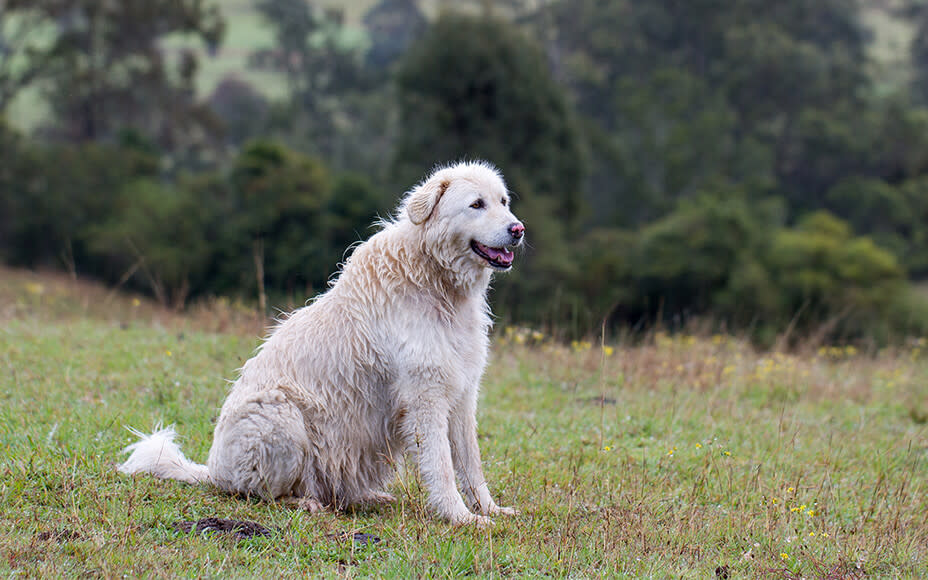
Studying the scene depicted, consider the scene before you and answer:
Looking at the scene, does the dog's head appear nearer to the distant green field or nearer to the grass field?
the grass field

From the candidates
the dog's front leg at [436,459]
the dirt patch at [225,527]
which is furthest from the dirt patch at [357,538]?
the dog's front leg at [436,459]

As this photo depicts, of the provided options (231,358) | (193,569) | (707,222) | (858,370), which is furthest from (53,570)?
(707,222)

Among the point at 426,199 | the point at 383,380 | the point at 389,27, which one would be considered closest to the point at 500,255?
the point at 426,199

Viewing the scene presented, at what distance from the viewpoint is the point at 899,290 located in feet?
119

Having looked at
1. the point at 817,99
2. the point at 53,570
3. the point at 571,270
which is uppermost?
the point at 817,99

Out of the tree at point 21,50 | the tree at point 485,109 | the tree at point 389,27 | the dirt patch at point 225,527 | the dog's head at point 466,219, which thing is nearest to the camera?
the dirt patch at point 225,527

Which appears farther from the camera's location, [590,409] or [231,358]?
[231,358]

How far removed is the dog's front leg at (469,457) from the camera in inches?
239

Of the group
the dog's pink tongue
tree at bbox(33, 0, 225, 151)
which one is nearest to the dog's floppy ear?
the dog's pink tongue

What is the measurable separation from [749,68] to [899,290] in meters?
21.7

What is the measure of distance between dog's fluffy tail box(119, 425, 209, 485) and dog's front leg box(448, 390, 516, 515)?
168 centimetres

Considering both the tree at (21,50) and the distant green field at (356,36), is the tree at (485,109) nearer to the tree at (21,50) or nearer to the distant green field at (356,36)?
the tree at (21,50)

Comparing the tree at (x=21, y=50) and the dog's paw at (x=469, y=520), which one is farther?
the tree at (x=21, y=50)

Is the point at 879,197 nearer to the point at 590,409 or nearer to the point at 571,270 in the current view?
the point at 571,270
